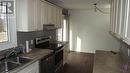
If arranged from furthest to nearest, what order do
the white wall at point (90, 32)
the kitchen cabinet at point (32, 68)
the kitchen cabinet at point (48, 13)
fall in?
1. the white wall at point (90, 32)
2. the kitchen cabinet at point (48, 13)
3. the kitchen cabinet at point (32, 68)

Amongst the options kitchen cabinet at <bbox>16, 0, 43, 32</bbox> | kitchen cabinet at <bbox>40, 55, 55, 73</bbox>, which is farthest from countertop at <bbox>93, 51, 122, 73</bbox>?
kitchen cabinet at <bbox>16, 0, 43, 32</bbox>

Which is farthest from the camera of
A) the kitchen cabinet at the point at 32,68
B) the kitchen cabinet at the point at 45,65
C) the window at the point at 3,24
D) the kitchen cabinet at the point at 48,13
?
the kitchen cabinet at the point at 48,13

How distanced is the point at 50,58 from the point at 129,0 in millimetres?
2158

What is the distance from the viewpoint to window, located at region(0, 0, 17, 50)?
245 centimetres

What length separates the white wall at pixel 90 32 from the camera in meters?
6.32

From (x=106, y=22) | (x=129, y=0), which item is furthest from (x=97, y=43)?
(x=129, y=0)

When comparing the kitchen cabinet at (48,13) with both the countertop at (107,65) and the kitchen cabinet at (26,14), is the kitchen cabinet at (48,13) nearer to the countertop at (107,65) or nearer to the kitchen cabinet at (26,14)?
the kitchen cabinet at (26,14)

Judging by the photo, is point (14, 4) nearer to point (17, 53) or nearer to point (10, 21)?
point (10, 21)

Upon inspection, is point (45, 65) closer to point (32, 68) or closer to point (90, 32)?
point (32, 68)

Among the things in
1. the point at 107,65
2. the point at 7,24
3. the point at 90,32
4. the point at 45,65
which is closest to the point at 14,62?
the point at 45,65

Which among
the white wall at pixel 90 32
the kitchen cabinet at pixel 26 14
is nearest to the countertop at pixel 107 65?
the kitchen cabinet at pixel 26 14

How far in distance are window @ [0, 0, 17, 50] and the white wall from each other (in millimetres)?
4377

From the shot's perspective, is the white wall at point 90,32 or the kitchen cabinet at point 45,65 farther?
the white wall at point 90,32

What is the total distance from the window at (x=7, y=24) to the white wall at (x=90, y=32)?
14.4ft
